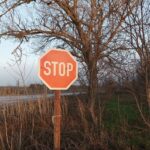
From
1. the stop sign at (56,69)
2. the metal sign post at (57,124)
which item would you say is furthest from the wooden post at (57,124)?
the stop sign at (56,69)

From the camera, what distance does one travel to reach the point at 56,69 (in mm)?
5648

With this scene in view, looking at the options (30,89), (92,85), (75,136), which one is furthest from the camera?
(30,89)

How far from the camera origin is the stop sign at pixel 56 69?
559 cm

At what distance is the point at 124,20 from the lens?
669 centimetres

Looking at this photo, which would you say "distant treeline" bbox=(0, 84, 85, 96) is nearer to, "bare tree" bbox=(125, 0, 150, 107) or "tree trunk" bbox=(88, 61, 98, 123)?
"tree trunk" bbox=(88, 61, 98, 123)

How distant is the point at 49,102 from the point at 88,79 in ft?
6.70

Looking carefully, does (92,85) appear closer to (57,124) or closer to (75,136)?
(75,136)

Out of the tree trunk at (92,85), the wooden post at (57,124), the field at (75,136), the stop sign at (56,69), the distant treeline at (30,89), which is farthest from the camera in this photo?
the distant treeline at (30,89)

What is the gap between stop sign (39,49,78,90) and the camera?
5594mm

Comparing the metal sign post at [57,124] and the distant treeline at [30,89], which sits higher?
the distant treeline at [30,89]

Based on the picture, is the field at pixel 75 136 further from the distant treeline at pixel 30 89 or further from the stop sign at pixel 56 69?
the stop sign at pixel 56 69

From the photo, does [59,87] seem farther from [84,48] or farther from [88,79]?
[84,48]

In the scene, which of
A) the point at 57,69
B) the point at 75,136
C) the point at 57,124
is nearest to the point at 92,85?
the point at 75,136

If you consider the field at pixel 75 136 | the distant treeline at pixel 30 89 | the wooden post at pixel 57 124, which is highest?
the distant treeline at pixel 30 89
